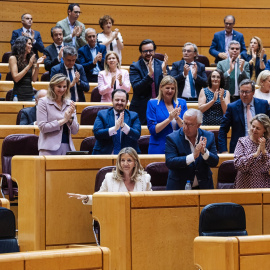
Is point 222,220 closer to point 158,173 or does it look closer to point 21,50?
point 158,173

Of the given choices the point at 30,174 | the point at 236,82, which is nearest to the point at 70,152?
the point at 30,174

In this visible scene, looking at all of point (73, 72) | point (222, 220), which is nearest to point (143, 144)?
point (73, 72)

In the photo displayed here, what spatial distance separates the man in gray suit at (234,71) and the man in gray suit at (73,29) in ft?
5.35

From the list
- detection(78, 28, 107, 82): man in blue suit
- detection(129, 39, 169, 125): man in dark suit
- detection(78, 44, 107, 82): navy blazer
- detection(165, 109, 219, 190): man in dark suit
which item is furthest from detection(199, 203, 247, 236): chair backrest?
detection(78, 44, 107, 82): navy blazer

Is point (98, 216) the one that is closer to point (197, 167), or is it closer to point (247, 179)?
point (197, 167)

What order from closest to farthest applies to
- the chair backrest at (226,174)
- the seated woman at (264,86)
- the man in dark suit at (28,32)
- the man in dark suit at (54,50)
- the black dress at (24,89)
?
the chair backrest at (226,174)
the seated woman at (264,86)
the black dress at (24,89)
the man in dark suit at (54,50)
the man in dark suit at (28,32)

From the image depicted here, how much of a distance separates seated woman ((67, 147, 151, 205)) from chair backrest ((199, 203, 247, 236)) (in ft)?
1.89

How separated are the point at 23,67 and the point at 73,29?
1511 mm

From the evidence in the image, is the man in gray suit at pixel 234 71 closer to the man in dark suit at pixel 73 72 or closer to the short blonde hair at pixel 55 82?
the man in dark suit at pixel 73 72

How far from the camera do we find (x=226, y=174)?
15.0ft

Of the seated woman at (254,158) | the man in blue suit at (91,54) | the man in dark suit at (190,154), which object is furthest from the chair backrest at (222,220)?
the man in blue suit at (91,54)

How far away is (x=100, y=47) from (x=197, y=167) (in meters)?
3.09

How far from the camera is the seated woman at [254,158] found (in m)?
4.24

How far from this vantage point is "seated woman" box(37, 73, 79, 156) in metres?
4.57
